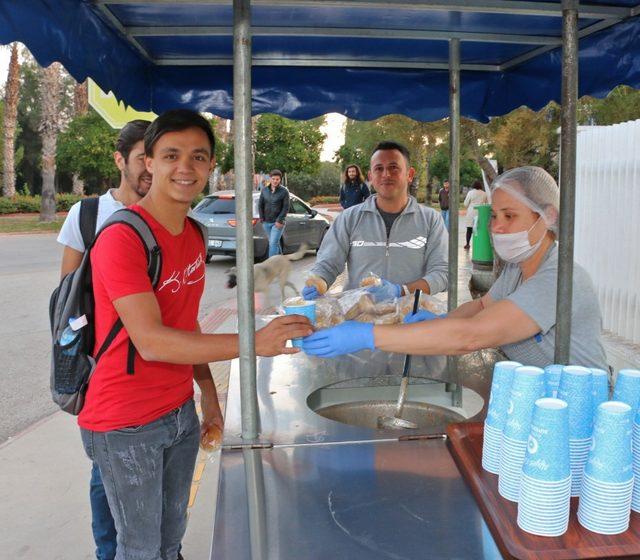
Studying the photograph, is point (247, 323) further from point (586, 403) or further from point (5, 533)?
point (5, 533)

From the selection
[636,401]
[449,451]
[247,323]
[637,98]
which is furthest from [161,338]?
[637,98]

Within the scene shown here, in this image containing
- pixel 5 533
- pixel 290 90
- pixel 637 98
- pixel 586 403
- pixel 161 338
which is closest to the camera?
pixel 586 403

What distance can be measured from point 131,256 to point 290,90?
2163 millimetres

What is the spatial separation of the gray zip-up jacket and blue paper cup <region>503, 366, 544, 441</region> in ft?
7.93

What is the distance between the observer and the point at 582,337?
2.05m

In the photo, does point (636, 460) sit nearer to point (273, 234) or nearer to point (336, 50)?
point (336, 50)

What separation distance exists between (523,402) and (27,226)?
932 inches

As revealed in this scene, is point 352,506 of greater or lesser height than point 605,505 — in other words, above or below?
below

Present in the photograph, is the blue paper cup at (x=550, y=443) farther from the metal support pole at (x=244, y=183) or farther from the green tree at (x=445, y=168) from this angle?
the green tree at (x=445, y=168)

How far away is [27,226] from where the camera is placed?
22188mm

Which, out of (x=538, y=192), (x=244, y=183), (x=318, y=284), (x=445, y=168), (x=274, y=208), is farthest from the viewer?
(x=445, y=168)

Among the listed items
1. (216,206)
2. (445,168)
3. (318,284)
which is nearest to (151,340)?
(318,284)

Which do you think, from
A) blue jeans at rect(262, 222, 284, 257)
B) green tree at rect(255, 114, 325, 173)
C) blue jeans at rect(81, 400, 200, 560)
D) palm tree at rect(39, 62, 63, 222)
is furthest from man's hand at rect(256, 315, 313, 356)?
green tree at rect(255, 114, 325, 173)

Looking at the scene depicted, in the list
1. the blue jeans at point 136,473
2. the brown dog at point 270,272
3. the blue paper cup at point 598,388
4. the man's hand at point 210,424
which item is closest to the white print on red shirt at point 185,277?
the blue jeans at point 136,473
